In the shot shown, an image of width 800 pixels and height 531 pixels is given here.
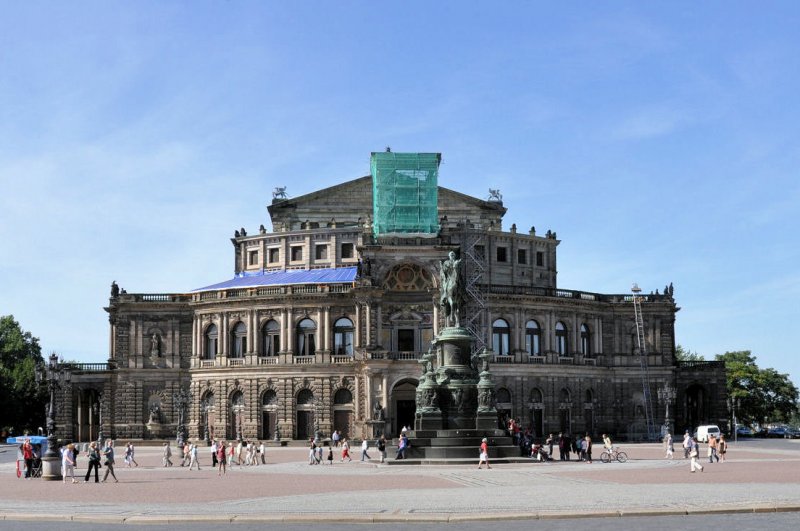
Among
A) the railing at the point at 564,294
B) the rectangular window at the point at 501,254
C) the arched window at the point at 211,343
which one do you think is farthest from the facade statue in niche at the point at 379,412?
the rectangular window at the point at 501,254

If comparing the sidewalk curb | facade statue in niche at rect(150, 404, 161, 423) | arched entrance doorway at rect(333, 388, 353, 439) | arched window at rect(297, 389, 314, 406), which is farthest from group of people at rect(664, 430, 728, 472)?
facade statue in niche at rect(150, 404, 161, 423)

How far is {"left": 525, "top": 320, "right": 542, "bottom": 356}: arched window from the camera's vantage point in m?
92.7

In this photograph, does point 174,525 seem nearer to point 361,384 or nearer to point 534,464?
point 534,464

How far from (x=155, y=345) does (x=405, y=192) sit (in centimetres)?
2550

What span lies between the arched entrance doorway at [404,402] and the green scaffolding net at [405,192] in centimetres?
1393

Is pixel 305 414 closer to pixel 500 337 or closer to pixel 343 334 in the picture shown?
pixel 343 334

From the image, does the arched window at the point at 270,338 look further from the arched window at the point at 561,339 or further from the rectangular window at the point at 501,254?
the arched window at the point at 561,339

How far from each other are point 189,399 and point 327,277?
15.8 m

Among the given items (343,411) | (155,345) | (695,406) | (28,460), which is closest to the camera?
(28,460)

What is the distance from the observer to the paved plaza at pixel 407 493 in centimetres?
2694

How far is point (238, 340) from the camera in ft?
303

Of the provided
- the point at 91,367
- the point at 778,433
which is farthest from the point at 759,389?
the point at 91,367

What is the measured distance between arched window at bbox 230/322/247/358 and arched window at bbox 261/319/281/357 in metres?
1.78

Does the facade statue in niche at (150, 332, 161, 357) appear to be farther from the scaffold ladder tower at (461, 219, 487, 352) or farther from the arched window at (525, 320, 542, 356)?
the arched window at (525, 320, 542, 356)
